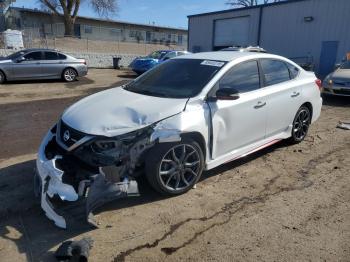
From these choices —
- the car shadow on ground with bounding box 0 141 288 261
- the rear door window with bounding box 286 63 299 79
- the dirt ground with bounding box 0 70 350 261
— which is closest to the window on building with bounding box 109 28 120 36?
the dirt ground with bounding box 0 70 350 261

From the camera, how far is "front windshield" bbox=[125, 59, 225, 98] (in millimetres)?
4273

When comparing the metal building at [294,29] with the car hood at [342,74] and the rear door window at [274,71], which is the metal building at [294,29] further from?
the rear door window at [274,71]

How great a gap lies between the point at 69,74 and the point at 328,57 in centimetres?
1448

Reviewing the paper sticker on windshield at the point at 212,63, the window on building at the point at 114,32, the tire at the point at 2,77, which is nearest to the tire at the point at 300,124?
the paper sticker on windshield at the point at 212,63

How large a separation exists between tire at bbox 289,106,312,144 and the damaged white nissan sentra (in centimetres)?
46

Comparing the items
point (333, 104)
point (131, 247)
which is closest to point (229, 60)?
point (131, 247)

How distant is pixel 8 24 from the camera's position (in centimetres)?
4131

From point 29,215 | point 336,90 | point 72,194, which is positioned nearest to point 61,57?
point 336,90

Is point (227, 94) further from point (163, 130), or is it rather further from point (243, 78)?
point (163, 130)

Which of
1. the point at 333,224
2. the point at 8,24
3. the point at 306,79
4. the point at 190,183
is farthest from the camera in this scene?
the point at 8,24

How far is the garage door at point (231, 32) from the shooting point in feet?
80.0

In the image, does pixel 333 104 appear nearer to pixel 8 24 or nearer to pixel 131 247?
pixel 131 247

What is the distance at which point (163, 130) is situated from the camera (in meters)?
3.71

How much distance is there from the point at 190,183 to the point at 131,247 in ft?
4.07
